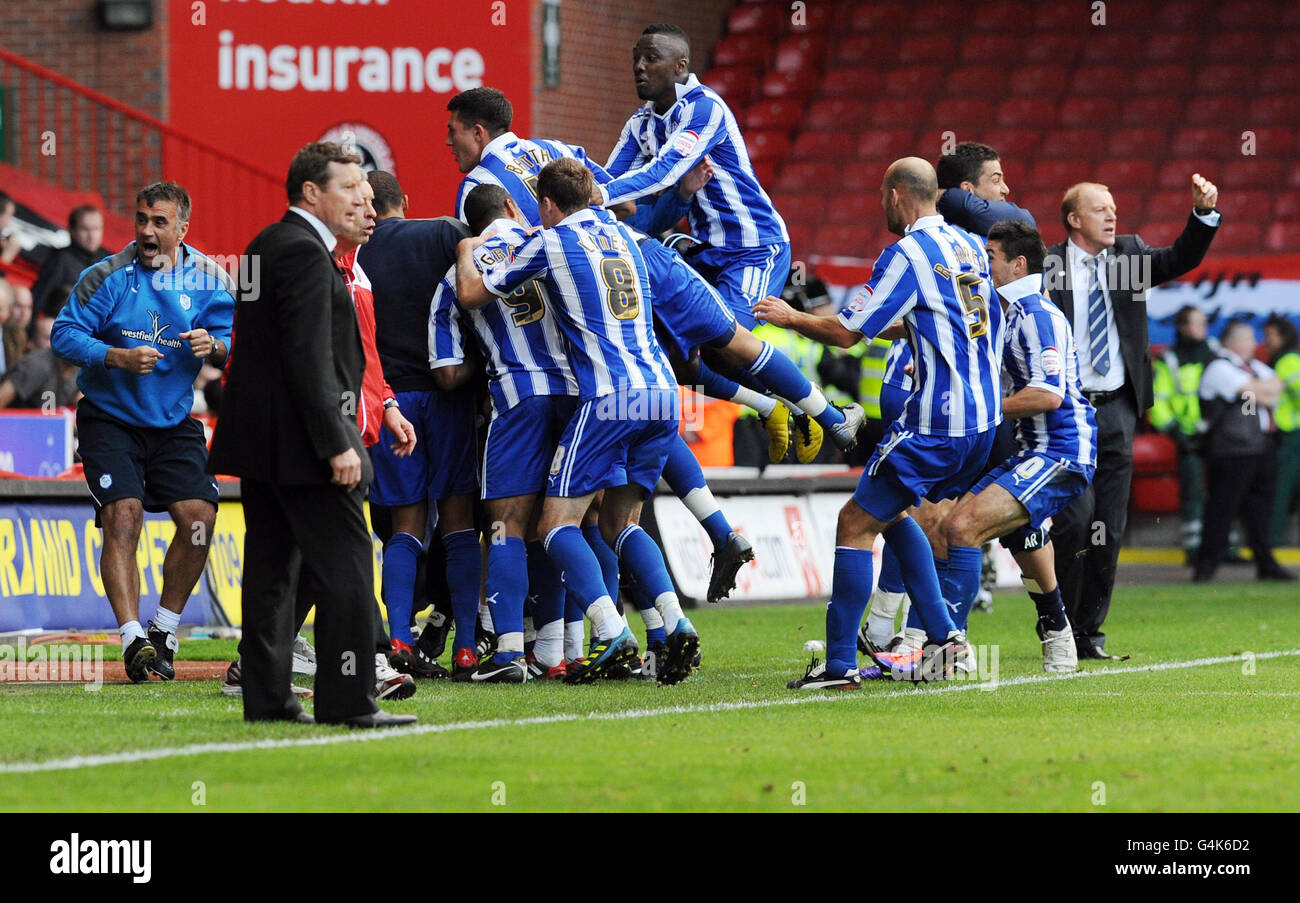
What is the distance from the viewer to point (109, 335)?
8469 mm

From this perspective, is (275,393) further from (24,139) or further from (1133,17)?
(1133,17)

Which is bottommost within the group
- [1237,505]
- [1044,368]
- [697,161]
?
[1237,505]

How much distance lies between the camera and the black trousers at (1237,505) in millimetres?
16656

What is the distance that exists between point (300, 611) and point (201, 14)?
12518mm

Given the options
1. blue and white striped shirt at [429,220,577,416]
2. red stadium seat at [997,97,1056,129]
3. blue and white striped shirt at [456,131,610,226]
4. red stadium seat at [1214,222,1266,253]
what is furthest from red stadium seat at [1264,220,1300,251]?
blue and white striped shirt at [429,220,577,416]

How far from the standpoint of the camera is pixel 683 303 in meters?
8.20

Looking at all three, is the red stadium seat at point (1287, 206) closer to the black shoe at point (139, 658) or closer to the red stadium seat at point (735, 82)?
the red stadium seat at point (735, 82)

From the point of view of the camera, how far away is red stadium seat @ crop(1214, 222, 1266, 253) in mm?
20000

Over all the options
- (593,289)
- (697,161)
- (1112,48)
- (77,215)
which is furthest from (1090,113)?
(593,289)

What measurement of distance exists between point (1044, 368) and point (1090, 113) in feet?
46.6

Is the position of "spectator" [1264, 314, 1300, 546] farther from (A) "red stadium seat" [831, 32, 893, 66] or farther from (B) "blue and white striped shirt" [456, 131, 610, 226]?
(B) "blue and white striped shirt" [456, 131, 610, 226]

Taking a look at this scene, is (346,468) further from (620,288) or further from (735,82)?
(735,82)

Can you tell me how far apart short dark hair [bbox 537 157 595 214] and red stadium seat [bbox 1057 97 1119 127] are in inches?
593

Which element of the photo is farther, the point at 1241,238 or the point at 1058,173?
the point at 1058,173
